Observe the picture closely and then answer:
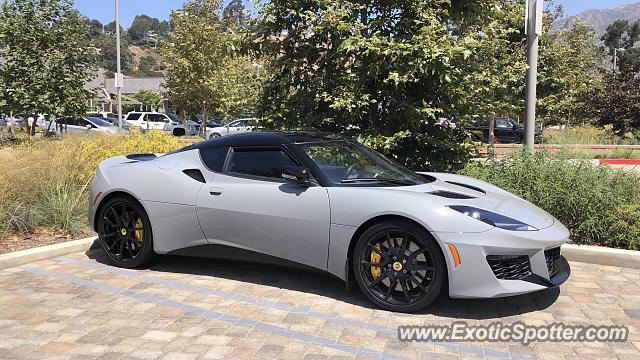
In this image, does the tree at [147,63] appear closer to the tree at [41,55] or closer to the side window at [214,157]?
the tree at [41,55]

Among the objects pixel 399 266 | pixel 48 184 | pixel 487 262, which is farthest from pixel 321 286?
pixel 48 184

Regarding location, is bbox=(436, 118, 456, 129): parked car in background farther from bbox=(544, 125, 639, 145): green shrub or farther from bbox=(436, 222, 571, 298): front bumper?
bbox=(544, 125, 639, 145): green shrub

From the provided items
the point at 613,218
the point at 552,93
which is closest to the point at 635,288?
the point at 613,218

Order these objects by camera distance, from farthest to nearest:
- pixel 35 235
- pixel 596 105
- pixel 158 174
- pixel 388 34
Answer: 1. pixel 596 105
2. pixel 388 34
3. pixel 35 235
4. pixel 158 174

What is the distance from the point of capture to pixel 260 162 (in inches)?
195

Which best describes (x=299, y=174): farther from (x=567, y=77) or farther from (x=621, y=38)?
(x=621, y=38)

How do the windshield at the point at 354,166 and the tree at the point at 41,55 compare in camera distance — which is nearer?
the windshield at the point at 354,166

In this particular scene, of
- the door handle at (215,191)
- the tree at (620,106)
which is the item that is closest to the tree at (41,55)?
the door handle at (215,191)

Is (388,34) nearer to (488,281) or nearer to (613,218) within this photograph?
(613,218)

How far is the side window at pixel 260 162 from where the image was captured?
4828mm

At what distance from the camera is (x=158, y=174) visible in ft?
17.4

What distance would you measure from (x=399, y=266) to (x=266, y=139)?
5.54 ft

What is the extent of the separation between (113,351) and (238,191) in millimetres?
1733

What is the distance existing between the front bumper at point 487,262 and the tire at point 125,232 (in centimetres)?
288
